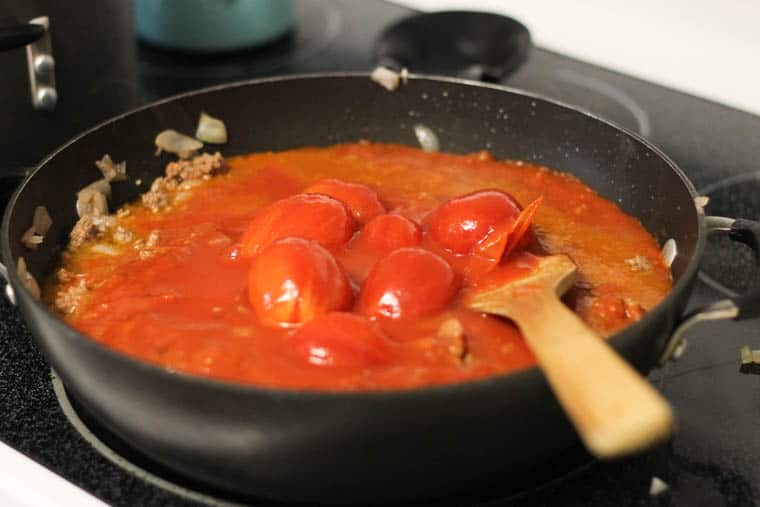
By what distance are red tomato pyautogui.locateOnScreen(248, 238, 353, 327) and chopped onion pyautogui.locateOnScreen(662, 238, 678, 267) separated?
0.47 metres

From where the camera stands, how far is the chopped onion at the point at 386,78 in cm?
158

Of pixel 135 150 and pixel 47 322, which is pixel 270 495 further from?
pixel 135 150

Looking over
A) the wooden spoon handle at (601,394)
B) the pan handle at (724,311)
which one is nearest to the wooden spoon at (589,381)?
the wooden spoon handle at (601,394)

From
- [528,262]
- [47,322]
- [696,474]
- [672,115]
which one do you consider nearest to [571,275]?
[528,262]

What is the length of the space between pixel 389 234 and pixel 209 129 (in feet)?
1.49

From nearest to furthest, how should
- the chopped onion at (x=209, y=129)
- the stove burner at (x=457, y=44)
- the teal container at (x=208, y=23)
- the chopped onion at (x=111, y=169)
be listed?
the chopped onion at (x=111, y=169) < the chopped onion at (x=209, y=129) < the stove burner at (x=457, y=44) < the teal container at (x=208, y=23)

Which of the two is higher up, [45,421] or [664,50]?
[664,50]

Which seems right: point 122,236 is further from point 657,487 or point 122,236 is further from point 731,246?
point 731,246

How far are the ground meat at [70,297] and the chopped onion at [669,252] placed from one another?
2.49 feet

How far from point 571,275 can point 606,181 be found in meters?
0.38

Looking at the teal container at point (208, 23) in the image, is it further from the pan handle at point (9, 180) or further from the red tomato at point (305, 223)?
the red tomato at point (305, 223)

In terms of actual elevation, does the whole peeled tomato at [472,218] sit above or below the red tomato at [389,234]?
above

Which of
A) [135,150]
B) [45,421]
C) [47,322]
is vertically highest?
[47,322]

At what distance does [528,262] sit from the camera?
1180 millimetres
